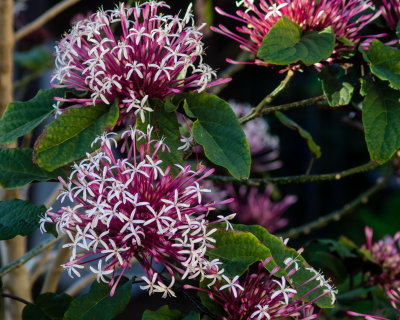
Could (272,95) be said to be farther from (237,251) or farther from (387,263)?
(387,263)

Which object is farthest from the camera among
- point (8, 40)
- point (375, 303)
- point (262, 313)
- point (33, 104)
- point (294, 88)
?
point (294, 88)

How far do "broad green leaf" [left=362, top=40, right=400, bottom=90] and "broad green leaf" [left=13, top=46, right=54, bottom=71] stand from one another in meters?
1.36

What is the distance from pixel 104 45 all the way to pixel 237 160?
0.62ft

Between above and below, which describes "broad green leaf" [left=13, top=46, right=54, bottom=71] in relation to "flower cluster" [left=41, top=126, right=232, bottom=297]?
below

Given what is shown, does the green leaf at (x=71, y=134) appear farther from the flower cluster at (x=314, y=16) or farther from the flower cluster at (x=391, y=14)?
the flower cluster at (x=391, y=14)

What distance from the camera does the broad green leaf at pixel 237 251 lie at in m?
0.51

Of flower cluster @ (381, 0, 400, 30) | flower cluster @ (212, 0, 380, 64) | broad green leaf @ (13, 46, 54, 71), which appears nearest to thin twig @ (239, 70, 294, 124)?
flower cluster @ (212, 0, 380, 64)

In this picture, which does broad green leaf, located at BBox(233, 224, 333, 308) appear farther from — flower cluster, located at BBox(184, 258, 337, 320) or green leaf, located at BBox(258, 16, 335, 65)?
green leaf, located at BBox(258, 16, 335, 65)

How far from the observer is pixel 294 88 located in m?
3.22

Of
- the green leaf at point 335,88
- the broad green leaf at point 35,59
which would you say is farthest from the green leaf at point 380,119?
the broad green leaf at point 35,59

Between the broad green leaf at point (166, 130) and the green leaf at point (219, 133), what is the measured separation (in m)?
0.03

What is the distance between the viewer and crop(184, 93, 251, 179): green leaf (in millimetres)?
511

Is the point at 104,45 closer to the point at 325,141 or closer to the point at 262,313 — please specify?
the point at 262,313

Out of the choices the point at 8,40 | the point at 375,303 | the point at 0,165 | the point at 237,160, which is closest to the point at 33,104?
the point at 0,165
